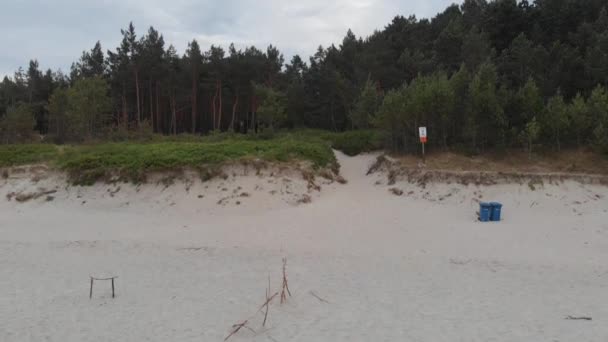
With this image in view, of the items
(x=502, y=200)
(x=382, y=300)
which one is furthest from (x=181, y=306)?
(x=502, y=200)

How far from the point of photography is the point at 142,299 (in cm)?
693

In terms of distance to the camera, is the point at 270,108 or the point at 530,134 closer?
the point at 530,134

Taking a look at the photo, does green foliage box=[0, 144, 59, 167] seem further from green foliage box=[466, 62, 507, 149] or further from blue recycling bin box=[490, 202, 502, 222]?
green foliage box=[466, 62, 507, 149]

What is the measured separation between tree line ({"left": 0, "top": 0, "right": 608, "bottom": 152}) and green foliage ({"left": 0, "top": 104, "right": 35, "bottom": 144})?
0.32 ft

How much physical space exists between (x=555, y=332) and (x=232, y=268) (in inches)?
246

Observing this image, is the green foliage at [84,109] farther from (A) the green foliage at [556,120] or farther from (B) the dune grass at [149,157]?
(A) the green foliage at [556,120]

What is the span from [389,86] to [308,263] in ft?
114

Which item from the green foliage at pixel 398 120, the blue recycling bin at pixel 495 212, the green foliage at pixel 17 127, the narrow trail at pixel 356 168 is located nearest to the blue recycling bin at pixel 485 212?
the blue recycling bin at pixel 495 212

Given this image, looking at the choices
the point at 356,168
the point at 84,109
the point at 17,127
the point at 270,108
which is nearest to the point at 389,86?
the point at 270,108

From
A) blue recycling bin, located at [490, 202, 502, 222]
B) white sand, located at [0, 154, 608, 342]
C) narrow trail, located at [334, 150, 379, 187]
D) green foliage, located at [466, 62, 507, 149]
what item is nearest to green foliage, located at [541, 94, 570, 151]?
green foliage, located at [466, 62, 507, 149]

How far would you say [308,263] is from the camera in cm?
886

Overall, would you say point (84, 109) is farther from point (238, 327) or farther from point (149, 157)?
point (238, 327)

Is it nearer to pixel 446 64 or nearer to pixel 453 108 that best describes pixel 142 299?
pixel 453 108

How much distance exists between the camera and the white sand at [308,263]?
19.1 feet
